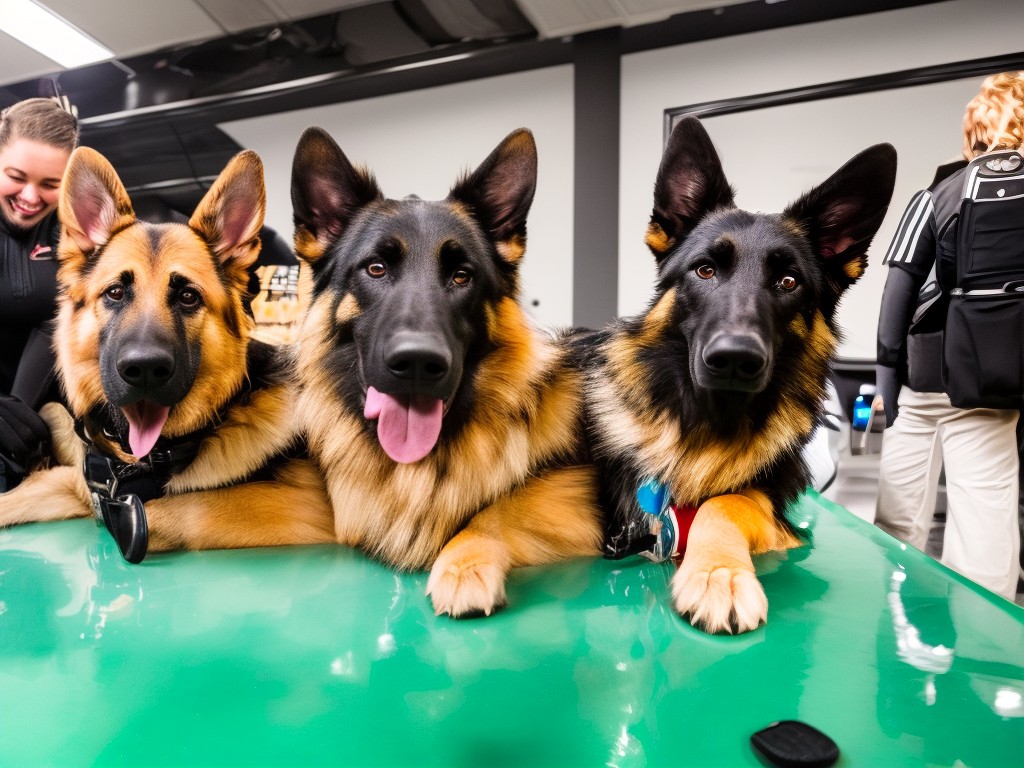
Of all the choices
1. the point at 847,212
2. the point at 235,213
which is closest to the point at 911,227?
the point at 847,212

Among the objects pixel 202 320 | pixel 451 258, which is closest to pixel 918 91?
pixel 451 258

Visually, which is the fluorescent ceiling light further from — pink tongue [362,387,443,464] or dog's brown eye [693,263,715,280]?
dog's brown eye [693,263,715,280]

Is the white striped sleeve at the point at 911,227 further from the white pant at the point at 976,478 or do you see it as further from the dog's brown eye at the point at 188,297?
the dog's brown eye at the point at 188,297

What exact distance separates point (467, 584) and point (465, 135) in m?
3.09

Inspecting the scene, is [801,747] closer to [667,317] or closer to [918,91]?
[667,317]

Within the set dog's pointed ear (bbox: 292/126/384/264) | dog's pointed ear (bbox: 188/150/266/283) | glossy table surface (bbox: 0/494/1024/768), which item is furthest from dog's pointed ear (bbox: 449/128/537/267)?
glossy table surface (bbox: 0/494/1024/768)

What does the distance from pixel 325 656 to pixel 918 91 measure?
344 cm

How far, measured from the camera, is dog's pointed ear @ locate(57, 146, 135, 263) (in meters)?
1.18

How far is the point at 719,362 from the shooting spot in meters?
0.98

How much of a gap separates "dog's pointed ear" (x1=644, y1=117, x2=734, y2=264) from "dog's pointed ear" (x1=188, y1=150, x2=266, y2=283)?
3.02 feet

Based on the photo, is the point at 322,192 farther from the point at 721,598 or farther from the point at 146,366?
the point at 721,598

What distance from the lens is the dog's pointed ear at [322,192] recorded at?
43.4 inches

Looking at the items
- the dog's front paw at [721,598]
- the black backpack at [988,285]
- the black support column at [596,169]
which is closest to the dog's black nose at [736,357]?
the dog's front paw at [721,598]

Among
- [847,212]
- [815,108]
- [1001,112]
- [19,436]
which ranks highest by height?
[815,108]
